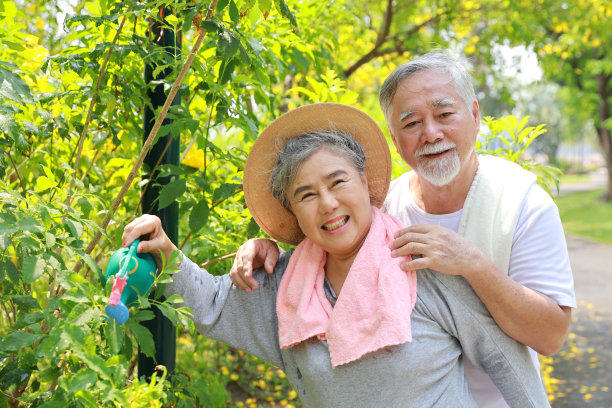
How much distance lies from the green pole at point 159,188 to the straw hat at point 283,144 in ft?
1.09

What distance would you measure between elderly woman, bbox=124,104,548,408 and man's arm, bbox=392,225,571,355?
5 cm

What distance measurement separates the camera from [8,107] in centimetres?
160

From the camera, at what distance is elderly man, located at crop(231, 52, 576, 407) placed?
1726 mm

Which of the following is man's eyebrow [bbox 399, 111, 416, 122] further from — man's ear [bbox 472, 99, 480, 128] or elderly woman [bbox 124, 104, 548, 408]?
man's ear [bbox 472, 99, 480, 128]

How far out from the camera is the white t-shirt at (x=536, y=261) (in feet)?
5.96

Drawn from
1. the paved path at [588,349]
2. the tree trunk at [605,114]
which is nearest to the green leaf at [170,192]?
the paved path at [588,349]

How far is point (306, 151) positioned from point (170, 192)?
20.1 inches

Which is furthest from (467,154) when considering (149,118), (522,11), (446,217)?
(522,11)

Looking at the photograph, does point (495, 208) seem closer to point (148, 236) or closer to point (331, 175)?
point (331, 175)

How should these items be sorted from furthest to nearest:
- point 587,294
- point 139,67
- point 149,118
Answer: point 587,294 → point 149,118 → point 139,67

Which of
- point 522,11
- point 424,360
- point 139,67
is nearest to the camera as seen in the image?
point 424,360

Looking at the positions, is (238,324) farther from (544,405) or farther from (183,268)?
(544,405)

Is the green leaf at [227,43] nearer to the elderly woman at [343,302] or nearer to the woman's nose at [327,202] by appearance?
the elderly woman at [343,302]

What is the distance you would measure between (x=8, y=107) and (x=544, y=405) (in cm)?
181
